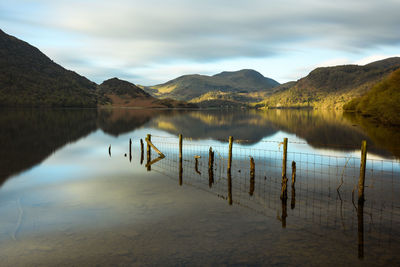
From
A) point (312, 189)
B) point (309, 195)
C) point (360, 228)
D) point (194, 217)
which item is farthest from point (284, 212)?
point (312, 189)

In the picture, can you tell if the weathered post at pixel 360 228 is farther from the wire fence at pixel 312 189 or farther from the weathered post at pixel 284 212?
the weathered post at pixel 284 212

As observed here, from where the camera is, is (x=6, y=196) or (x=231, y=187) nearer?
(x=6, y=196)

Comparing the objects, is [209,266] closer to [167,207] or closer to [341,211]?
[167,207]

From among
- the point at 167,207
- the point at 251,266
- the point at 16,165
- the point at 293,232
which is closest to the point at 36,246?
the point at 167,207

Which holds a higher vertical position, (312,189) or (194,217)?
(312,189)

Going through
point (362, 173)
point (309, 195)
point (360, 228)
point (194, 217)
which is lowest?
point (194, 217)

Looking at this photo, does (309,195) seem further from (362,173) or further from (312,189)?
(362,173)

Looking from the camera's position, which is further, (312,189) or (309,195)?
(312,189)

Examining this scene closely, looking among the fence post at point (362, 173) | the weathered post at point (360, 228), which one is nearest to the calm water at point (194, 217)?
the weathered post at point (360, 228)

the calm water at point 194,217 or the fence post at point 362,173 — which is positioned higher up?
the fence post at point 362,173

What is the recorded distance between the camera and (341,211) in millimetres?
16859

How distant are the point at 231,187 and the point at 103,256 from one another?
1165 centimetres

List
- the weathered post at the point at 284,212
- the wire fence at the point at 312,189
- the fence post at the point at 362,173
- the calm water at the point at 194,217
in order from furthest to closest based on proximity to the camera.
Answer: the fence post at the point at 362,173
the wire fence at the point at 312,189
the weathered post at the point at 284,212
the calm water at the point at 194,217

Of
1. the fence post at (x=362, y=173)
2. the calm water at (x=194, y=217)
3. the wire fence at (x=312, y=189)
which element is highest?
the fence post at (x=362, y=173)
